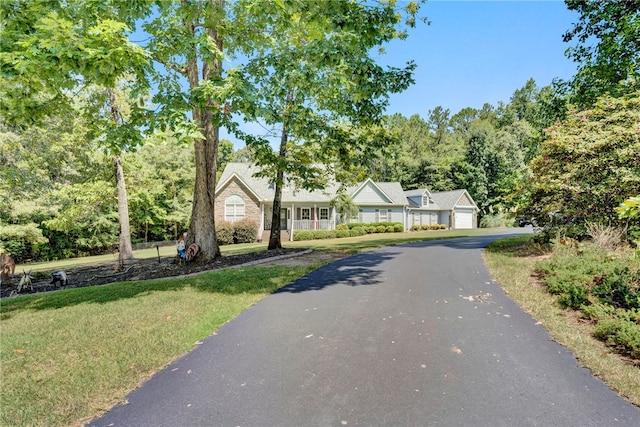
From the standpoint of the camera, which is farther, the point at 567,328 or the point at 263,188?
the point at 263,188

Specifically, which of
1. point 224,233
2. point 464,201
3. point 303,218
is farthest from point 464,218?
point 224,233

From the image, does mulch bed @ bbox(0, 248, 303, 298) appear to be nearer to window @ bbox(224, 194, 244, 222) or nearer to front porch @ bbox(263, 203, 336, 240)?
window @ bbox(224, 194, 244, 222)

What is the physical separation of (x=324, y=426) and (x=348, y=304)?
3.74m

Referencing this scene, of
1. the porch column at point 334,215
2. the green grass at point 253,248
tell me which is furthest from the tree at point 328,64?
the porch column at point 334,215

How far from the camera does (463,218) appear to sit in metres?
41.4

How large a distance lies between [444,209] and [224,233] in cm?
2705

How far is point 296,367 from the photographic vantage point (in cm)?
405

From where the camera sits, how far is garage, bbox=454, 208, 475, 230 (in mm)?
40719

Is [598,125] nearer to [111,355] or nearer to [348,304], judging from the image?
[348,304]

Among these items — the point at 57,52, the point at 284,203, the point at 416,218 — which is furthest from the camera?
the point at 416,218

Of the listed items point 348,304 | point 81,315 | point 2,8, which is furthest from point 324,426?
point 2,8

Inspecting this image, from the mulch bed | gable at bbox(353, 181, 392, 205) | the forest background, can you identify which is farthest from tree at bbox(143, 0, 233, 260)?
gable at bbox(353, 181, 392, 205)

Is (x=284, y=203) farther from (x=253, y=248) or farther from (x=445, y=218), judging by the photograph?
(x=445, y=218)

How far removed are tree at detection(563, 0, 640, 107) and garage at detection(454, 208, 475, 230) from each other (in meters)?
27.6
